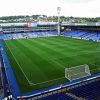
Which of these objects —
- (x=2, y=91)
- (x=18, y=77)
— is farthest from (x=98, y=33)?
(x=2, y=91)

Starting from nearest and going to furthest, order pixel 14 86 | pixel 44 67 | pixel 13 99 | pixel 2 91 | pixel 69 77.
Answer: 1. pixel 13 99
2. pixel 2 91
3. pixel 14 86
4. pixel 69 77
5. pixel 44 67

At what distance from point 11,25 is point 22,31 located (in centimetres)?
653

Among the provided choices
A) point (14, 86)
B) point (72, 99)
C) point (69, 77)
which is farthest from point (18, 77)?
point (72, 99)

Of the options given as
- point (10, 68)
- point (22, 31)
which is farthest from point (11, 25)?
point (10, 68)

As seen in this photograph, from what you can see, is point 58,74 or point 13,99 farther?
point 58,74

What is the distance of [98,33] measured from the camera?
71000 mm

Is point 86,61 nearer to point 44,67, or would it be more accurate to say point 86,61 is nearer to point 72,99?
point 44,67

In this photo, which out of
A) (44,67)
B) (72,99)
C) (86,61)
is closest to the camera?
(72,99)

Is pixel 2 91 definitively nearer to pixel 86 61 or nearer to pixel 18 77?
pixel 18 77

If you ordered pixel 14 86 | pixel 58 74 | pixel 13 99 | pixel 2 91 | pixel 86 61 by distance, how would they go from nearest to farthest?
pixel 13 99 < pixel 2 91 < pixel 14 86 < pixel 58 74 < pixel 86 61

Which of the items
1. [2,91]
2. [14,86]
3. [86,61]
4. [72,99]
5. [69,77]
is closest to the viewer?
[72,99]

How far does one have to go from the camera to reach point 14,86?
22938 mm

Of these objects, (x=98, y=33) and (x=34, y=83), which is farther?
(x=98, y=33)

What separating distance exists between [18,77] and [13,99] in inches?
Result: 305
